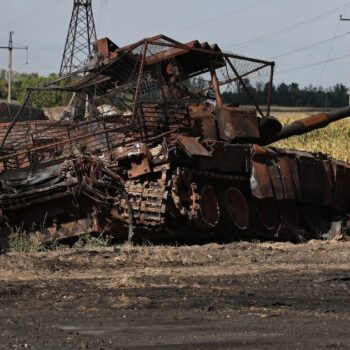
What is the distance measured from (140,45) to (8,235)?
12.7 ft

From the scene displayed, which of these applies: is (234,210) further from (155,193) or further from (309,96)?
(309,96)

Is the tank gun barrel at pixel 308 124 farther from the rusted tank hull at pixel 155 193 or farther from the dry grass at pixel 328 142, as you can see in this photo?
the dry grass at pixel 328 142

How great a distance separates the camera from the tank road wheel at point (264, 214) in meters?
14.9

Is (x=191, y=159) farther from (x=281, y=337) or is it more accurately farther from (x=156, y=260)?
(x=281, y=337)

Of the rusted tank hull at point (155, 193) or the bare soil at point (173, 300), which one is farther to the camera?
the rusted tank hull at point (155, 193)

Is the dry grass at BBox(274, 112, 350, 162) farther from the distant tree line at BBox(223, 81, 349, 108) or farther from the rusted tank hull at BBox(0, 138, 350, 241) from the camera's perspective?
the distant tree line at BBox(223, 81, 349, 108)

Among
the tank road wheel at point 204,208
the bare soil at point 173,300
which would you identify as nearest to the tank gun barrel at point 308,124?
the tank road wheel at point 204,208

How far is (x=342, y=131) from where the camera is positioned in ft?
115

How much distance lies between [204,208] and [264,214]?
2.22m

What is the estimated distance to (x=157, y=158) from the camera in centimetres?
1269

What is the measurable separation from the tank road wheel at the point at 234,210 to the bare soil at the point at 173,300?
269cm

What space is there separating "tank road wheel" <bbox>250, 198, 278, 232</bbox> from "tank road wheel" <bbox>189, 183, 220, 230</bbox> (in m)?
1.33

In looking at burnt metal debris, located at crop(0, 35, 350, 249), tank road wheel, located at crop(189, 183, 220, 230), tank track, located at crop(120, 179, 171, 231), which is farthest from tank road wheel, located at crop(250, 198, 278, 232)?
tank track, located at crop(120, 179, 171, 231)

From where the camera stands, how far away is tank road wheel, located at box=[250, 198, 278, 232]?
14852 millimetres
